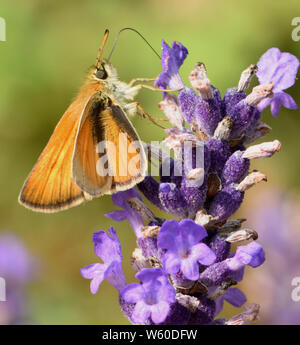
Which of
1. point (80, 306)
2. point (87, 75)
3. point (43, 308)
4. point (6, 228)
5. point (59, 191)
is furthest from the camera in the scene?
point (6, 228)

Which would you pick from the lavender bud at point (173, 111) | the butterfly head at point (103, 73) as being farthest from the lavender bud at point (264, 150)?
the butterfly head at point (103, 73)

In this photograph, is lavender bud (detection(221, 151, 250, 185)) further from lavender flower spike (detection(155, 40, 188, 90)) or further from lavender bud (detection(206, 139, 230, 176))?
lavender flower spike (detection(155, 40, 188, 90))

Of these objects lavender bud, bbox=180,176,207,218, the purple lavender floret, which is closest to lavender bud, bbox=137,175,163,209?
the purple lavender floret

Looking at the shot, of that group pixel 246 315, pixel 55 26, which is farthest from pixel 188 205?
pixel 55 26

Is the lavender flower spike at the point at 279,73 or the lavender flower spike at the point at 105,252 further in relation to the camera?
the lavender flower spike at the point at 279,73

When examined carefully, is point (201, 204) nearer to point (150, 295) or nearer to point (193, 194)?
point (193, 194)

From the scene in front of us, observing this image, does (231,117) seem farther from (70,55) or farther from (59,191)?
(70,55)

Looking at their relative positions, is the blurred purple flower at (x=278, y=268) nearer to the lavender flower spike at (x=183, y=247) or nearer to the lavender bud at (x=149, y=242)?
the lavender bud at (x=149, y=242)
